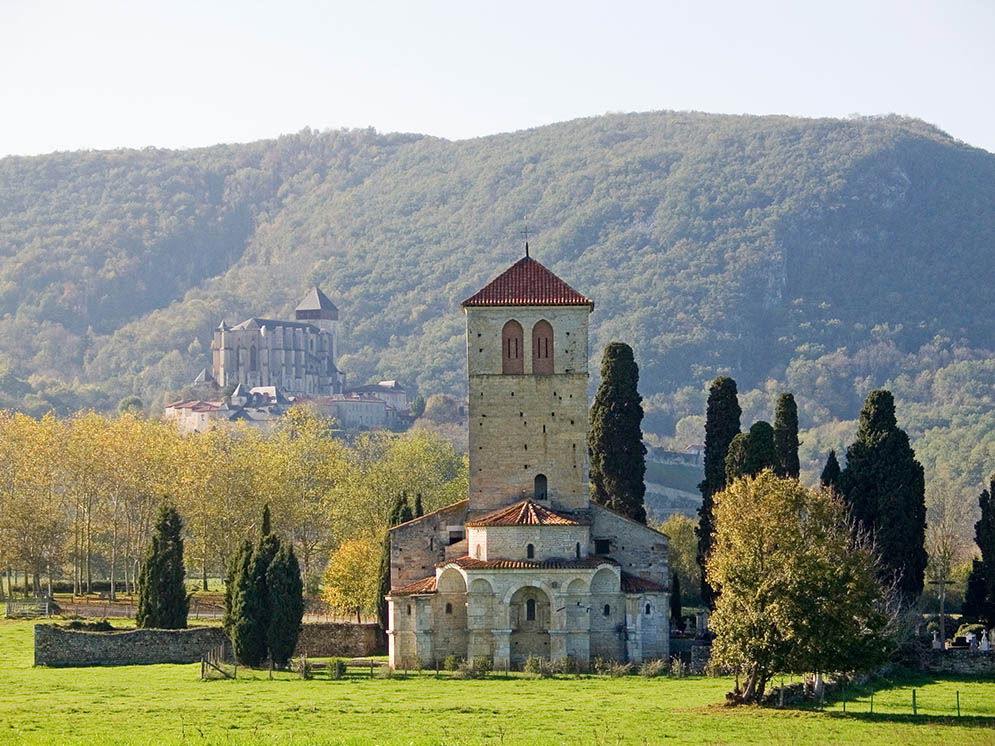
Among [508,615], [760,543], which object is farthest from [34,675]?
[760,543]

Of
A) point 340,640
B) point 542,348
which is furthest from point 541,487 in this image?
point 340,640

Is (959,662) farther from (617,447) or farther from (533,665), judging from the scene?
(617,447)

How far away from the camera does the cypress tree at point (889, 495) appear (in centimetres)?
7519

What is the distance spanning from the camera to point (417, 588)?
73.0 meters

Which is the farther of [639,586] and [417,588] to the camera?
[417,588]

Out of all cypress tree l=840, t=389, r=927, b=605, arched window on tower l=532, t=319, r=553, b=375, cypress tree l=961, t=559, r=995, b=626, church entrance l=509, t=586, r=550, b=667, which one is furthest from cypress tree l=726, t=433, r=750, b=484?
cypress tree l=961, t=559, r=995, b=626

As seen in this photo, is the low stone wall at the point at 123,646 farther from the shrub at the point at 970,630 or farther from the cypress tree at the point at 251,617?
the shrub at the point at 970,630

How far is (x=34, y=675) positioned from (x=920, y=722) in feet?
88.5

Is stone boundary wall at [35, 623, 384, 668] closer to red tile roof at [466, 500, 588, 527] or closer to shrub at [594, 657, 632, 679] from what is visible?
red tile roof at [466, 500, 588, 527]

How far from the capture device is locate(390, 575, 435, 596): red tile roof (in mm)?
72562

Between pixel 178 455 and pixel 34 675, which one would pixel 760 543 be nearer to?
pixel 34 675

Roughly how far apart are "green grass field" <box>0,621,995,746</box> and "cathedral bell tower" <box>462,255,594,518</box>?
11521 millimetres

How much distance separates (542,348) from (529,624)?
35.6 feet

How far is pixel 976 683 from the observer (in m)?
64.1
